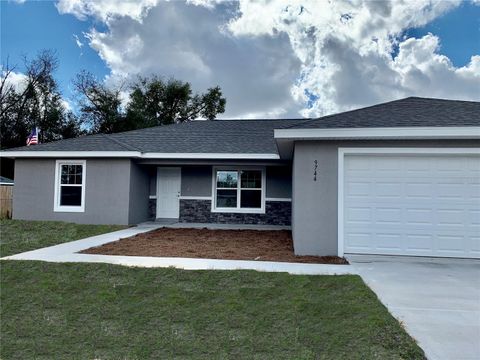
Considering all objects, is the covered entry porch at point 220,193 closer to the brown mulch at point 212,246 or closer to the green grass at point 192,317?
the brown mulch at point 212,246

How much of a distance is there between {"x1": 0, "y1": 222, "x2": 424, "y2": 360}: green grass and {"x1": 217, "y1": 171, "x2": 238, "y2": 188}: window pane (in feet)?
26.2

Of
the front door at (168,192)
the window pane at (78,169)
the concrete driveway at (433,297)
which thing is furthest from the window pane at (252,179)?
the concrete driveway at (433,297)

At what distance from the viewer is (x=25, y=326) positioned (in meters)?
3.60

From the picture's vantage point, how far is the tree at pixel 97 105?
30688 mm

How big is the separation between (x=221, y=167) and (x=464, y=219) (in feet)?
28.0

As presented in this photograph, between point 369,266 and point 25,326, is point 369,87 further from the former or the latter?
point 25,326

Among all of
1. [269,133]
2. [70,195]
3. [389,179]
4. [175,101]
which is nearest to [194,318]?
[389,179]

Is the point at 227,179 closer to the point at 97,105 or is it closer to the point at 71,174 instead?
the point at 71,174

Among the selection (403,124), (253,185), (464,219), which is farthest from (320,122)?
(253,185)

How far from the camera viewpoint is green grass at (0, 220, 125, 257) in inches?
314

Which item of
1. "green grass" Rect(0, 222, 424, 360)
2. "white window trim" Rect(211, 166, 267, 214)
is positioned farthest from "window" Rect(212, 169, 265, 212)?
"green grass" Rect(0, 222, 424, 360)

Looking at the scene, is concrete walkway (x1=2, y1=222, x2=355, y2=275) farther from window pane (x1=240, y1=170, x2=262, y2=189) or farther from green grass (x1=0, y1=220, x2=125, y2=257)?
window pane (x1=240, y1=170, x2=262, y2=189)

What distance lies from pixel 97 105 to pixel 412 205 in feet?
98.2

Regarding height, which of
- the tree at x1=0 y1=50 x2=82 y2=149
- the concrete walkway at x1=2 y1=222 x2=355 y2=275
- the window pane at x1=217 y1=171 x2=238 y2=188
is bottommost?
the concrete walkway at x1=2 y1=222 x2=355 y2=275
